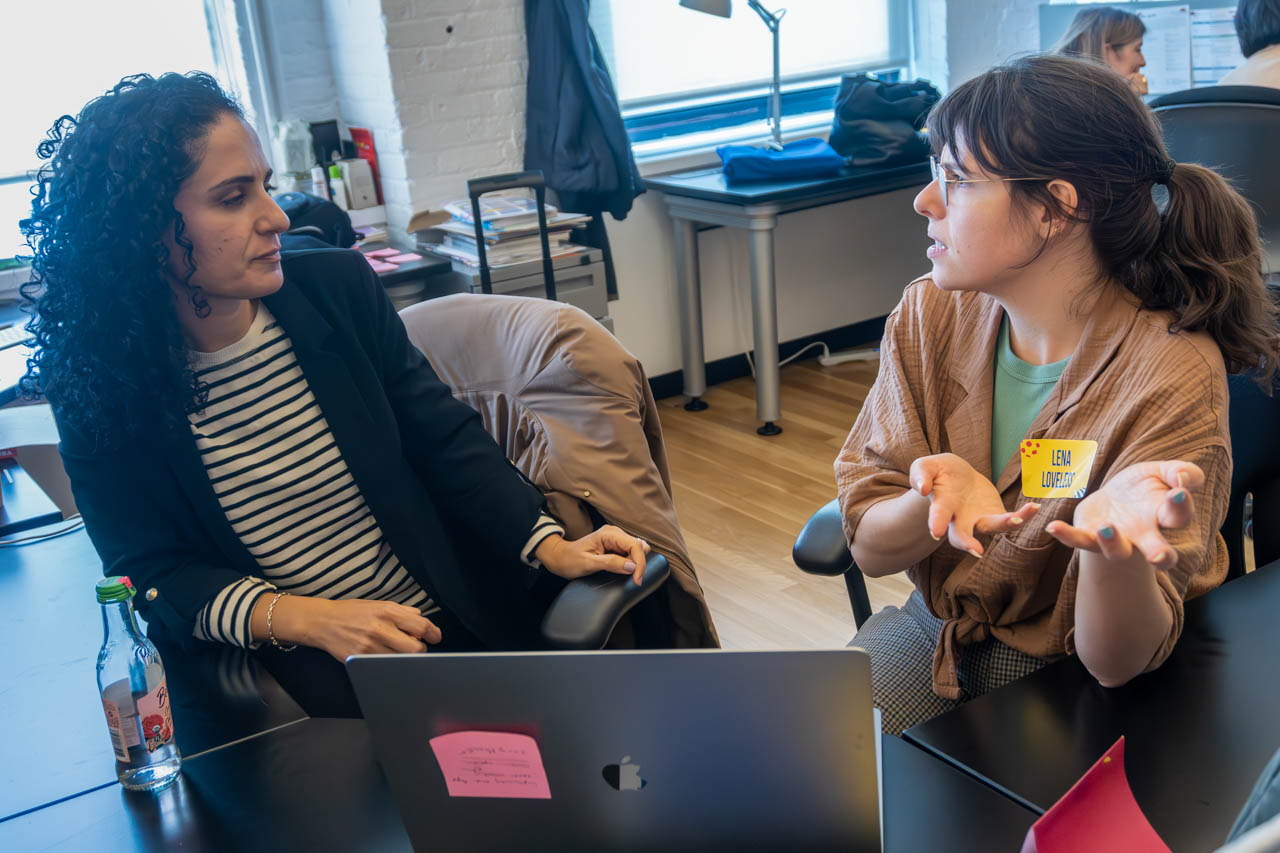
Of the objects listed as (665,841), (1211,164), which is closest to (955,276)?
(665,841)

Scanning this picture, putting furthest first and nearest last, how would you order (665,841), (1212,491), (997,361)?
(997,361), (1212,491), (665,841)

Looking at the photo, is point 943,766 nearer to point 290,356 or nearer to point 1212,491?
point 1212,491

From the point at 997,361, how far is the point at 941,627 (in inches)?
13.3

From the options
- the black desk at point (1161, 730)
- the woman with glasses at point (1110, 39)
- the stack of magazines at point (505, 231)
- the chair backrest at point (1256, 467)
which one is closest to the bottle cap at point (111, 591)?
the black desk at point (1161, 730)

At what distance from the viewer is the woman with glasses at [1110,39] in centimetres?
342

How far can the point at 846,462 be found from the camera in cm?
144

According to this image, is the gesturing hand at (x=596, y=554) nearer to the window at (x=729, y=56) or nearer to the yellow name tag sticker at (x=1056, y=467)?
the yellow name tag sticker at (x=1056, y=467)

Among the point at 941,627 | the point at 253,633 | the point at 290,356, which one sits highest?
the point at 290,356

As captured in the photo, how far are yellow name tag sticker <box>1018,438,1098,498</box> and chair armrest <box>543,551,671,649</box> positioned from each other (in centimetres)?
46

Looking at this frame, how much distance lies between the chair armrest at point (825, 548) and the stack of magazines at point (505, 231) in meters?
1.86

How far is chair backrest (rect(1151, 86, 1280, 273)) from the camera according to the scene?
2.57 m

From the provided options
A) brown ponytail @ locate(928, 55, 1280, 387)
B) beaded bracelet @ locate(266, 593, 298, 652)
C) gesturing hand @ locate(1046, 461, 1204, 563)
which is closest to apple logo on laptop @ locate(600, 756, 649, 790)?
gesturing hand @ locate(1046, 461, 1204, 563)

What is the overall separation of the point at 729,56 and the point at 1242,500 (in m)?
3.15

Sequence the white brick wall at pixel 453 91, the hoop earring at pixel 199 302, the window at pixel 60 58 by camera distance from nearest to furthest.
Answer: the hoop earring at pixel 199 302 < the window at pixel 60 58 < the white brick wall at pixel 453 91
